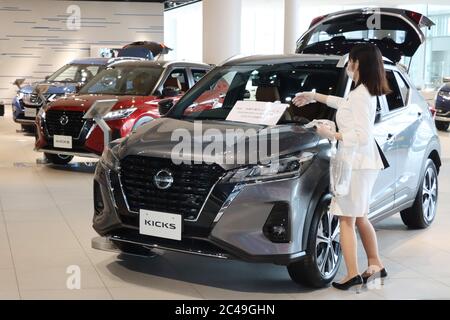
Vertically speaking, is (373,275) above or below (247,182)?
below

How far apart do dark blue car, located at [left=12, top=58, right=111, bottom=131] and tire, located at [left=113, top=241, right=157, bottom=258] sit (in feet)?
26.0

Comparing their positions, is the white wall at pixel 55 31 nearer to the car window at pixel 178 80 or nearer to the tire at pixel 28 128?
the tire at pixel 28 128

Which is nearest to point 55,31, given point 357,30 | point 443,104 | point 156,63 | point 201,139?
point 443,104

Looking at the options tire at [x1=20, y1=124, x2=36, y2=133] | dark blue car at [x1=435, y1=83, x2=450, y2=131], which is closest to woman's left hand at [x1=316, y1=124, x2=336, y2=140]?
tire at [x1=20, y1=124, x2=36, y2=133]

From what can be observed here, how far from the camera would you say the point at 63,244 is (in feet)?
17.0

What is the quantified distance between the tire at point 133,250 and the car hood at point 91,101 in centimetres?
379

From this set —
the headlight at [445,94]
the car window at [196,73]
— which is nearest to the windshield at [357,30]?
the car window at [196,73]

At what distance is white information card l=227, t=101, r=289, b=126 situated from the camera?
447cm

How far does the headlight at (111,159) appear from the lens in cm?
422

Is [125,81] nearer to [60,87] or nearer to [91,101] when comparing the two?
[91,101]

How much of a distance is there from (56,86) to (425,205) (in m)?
8.10

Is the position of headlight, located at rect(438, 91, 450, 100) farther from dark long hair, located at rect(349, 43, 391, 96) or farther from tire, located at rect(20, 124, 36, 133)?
dark long hair, located at rect(349, 43, 391, 96)

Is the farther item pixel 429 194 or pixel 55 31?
pixel 55 31

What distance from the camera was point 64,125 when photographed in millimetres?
8477
